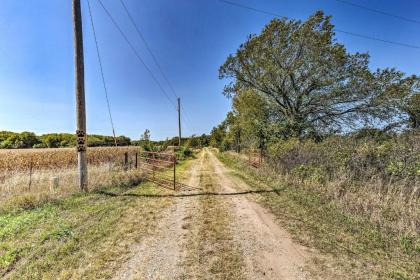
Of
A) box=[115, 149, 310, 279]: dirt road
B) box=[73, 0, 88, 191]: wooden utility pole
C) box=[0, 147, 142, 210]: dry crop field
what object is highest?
box=[73, 0, 88, 191]: wooden utility pole

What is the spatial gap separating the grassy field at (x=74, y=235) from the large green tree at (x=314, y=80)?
10884mm

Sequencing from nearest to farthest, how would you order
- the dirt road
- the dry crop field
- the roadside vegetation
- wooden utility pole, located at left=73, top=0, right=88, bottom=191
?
the dirt road
the roadside vegetation
the dry crop field
wooden utility pole, located at left=73, top=0, right=88, bottom=191

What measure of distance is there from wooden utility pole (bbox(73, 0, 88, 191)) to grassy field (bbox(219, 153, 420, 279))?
6.21m

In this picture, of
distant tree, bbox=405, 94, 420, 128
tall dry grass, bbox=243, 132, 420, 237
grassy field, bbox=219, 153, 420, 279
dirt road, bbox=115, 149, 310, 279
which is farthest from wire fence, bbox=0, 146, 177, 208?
distant tree, bbox=405, 94, 420, 128

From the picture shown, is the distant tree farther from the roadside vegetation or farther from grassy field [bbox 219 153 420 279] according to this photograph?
grassy field [bbox 219 153 420 279]

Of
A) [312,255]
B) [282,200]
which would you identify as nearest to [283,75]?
[282,200]

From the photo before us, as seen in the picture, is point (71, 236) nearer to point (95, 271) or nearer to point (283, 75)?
point (95, 271)

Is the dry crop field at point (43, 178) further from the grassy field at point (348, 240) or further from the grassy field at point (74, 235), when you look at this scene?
the grassy field at point (348, 240)

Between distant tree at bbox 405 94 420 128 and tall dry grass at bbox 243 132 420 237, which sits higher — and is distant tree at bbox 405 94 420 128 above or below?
above

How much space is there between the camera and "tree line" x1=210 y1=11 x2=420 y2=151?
11945mm

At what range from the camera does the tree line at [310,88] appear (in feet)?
39.2

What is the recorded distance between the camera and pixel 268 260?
2914mm

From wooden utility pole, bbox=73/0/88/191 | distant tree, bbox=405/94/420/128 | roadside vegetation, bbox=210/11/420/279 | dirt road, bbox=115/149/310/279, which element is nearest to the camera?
dirt road, bbox=115/149/310/279

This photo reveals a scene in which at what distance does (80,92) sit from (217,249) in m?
6.68
